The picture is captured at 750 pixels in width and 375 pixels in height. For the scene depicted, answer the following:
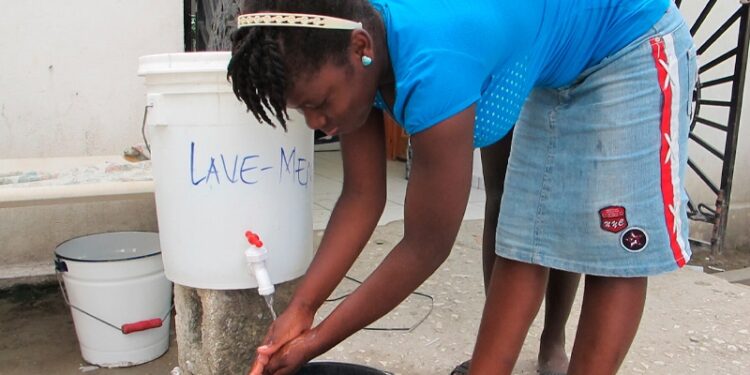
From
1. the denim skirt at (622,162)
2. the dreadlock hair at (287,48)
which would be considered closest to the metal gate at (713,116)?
the denim skirt at (622,162)

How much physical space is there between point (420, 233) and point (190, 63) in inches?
28.6

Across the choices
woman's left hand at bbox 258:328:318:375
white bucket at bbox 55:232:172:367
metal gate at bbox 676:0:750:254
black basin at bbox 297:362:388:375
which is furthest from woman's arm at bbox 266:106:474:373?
metal gate at bbox 676:0:750:254

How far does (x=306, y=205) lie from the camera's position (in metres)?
1.56

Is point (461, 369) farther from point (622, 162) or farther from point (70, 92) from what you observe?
point (70, 92)

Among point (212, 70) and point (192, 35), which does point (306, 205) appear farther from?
point (192, 35)

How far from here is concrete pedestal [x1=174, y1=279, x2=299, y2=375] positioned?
155 cm

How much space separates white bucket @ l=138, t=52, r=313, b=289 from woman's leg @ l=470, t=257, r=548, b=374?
1.80 ft

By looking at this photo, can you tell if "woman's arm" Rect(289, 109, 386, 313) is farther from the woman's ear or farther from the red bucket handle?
the red bucket handle

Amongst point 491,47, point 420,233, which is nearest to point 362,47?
point 491,47

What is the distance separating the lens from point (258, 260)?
4.70ft

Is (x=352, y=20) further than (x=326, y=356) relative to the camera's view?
No

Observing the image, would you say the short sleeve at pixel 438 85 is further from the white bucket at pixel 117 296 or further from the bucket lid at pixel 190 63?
the white bucket at pixel 117 296

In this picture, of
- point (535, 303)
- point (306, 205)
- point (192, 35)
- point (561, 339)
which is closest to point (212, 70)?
point (306, 205)

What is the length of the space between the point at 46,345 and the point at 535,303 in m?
2.16
